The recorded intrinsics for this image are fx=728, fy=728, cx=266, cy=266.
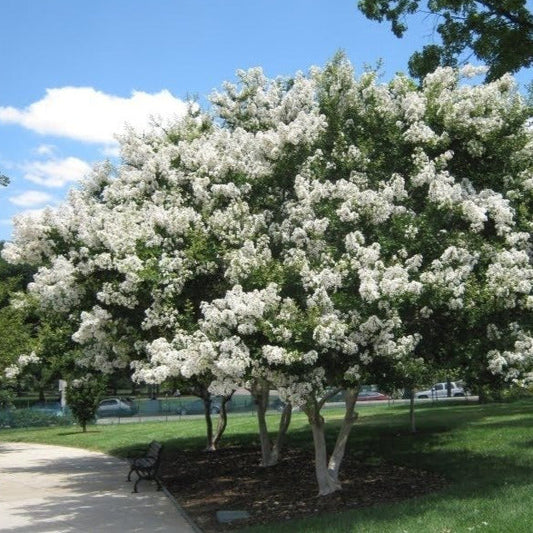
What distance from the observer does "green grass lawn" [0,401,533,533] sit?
793 cm

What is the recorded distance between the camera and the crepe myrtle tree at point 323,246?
9.13 metres

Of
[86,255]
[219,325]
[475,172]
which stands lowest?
[219,325]

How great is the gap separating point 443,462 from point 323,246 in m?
5.64

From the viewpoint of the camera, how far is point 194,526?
9.94 meters

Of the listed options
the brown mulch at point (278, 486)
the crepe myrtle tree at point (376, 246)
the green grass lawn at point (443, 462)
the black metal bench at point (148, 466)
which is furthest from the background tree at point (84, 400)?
the crepe myrtle tree at point (376, 246)

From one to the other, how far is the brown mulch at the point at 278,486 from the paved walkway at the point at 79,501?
0.54 meters

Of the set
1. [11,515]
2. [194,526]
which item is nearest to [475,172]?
[194,526]

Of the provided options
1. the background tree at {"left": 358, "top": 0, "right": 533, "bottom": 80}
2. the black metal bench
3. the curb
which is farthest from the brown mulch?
the background tree at {"left": 358, "top": 0, "right": 533, "bottom": 80}

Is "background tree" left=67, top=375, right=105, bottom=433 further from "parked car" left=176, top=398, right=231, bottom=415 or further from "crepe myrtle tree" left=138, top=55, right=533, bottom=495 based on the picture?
"crepe myrtle tree" left=138, top=55, right=533, bottom=495

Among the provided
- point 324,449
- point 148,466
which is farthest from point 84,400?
point 324,449

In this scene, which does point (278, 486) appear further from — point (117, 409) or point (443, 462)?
point (117, 409)

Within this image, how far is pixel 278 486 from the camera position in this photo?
12750mm

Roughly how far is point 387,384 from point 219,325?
8.13 feet

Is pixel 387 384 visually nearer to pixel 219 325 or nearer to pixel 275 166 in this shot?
pixel 219 325
